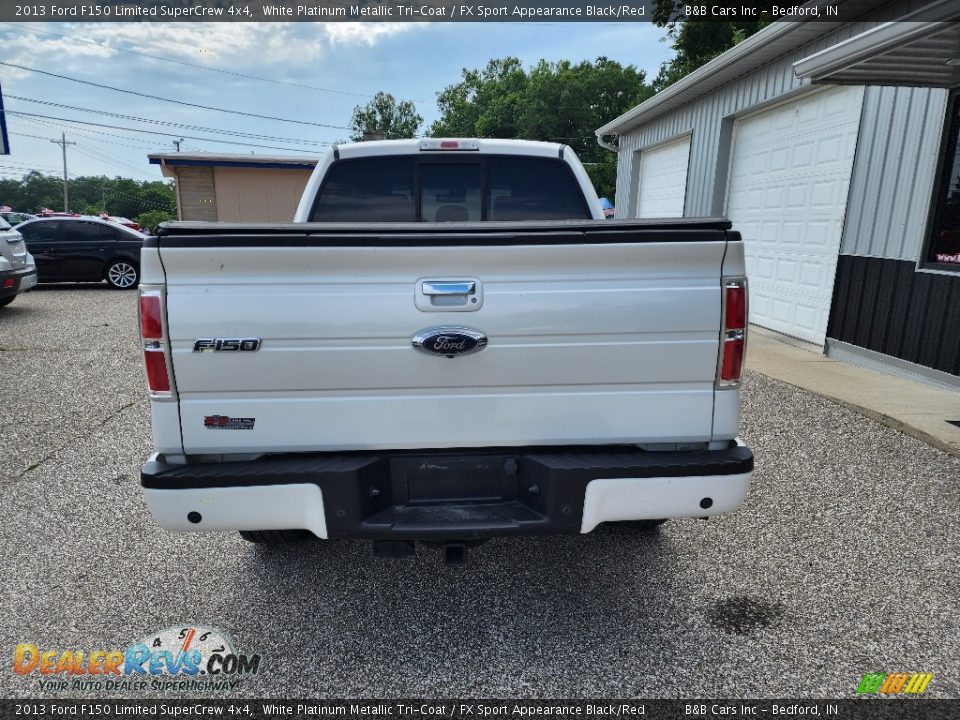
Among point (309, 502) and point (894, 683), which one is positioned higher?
point (309, 502)

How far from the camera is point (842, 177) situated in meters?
7.30

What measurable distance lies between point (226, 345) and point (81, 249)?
13.9 m

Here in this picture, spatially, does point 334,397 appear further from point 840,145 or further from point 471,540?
point 840,145

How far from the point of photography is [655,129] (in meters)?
13.5

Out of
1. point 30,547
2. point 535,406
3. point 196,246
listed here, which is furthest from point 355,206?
point 30,547

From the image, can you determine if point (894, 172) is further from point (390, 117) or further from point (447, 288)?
point (390, 117)

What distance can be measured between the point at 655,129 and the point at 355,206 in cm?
1159

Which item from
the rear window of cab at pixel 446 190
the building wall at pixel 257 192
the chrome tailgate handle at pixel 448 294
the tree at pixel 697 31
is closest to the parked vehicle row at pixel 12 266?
the rear window of cab at pixel 446 190

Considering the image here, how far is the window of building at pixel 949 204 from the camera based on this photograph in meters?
5.89

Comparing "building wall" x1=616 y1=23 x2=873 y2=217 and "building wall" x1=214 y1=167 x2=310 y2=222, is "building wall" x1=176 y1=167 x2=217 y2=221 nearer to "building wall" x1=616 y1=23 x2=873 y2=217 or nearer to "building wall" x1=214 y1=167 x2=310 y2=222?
"building wall" x1=214 y1=167 x2=310 y2=222

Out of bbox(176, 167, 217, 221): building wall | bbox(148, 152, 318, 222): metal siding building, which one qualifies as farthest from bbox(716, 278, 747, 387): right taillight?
bbox(176, 167, 217, 221): building wall

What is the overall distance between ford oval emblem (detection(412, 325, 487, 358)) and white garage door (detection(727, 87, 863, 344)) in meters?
6.97

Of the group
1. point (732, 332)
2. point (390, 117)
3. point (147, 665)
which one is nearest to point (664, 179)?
point (732, 332)

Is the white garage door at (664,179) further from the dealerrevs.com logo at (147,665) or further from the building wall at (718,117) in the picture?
the dealerrevs.com logo at (147,665)
